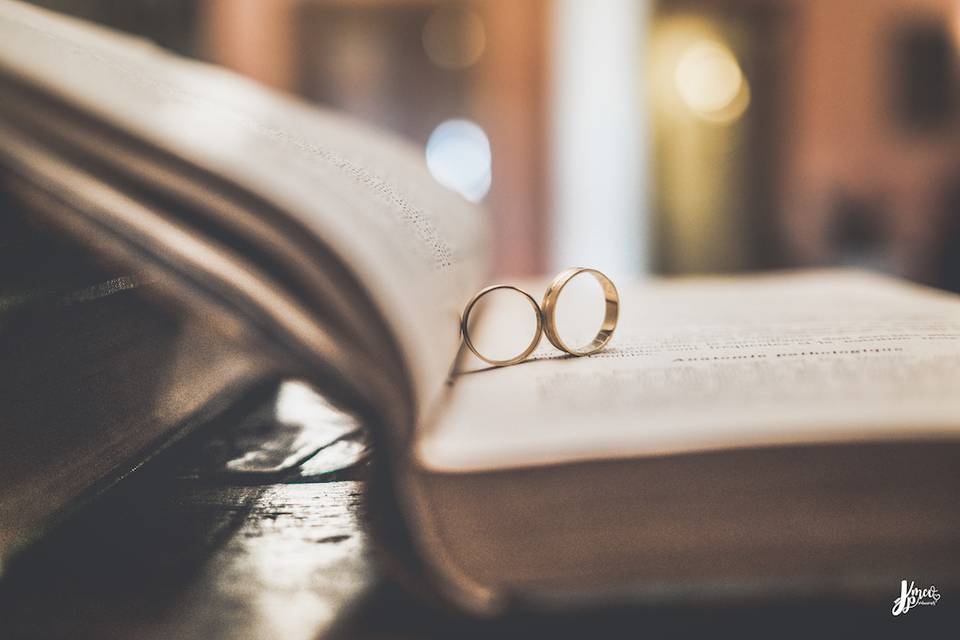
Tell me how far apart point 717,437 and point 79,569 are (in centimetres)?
25

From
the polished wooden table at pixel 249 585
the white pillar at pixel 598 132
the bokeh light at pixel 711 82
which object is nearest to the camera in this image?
the polished wooden table at pixel 249 585

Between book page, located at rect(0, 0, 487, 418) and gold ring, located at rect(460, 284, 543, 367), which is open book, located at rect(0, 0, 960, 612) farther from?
gold ring, located at rect(460, 284, 543, 367)

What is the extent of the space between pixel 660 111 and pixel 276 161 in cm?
399

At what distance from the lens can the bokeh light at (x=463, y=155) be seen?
3.84 m

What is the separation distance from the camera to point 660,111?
4008 mm

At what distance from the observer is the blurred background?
12.4ft

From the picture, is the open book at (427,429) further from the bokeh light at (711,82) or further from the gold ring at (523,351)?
the bokeh light at (711,82)

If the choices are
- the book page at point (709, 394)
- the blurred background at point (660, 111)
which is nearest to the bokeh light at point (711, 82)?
the blurred background at point (660, 111)

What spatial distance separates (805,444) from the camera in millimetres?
278

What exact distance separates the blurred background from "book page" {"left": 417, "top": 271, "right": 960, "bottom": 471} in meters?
3.41

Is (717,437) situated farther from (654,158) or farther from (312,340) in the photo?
(654,158)

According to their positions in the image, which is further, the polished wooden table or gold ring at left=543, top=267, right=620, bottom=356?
gold ring at left=543, top=267, right=620, bottom=356

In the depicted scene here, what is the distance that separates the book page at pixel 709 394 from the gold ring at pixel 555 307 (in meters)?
0.01

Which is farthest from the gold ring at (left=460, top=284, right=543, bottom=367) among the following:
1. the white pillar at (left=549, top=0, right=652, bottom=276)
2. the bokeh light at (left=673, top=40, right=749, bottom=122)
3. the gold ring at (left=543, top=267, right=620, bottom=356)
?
the bokeh light at (left=673, top=40, right=749, bottom=122)
